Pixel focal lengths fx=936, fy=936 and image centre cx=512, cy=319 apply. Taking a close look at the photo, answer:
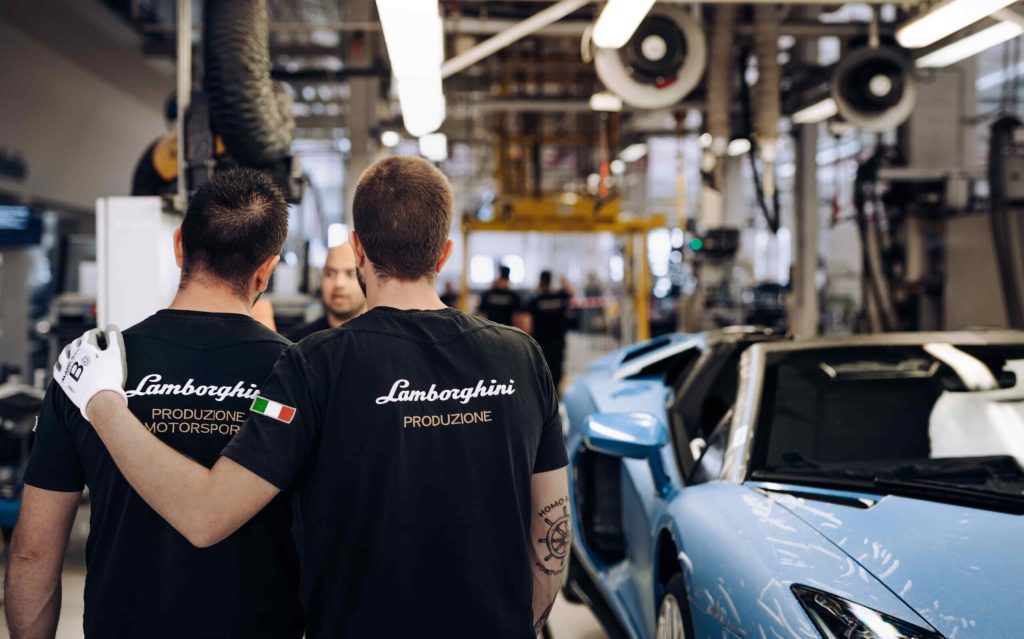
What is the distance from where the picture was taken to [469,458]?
151 cm

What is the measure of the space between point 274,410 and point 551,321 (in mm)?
8072

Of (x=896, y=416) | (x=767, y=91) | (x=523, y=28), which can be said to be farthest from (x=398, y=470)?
(x=767, y=91)

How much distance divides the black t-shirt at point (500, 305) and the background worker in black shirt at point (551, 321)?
0.17 metres

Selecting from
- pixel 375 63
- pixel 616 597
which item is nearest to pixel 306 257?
pixel 375 63

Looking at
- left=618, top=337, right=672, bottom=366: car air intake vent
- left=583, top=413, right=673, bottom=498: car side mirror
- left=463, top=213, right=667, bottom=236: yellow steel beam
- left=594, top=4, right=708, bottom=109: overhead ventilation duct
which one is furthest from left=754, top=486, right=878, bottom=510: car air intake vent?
left=463, top=213, right=667, bottom=236: yellow steel beam

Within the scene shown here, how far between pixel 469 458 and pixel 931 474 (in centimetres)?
157

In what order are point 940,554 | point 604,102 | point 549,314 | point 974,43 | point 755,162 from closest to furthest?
point 940,554, point 974,43, point 755,162, point 604,102, point 549,314

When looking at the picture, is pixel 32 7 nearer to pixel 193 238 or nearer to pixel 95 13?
pixel 95 13

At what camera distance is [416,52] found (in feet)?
12.0

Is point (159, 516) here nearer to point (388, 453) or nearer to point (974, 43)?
point (388, 453)

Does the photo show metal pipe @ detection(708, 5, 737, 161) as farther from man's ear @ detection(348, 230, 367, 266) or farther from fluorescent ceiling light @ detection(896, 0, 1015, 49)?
man's ear @ detection(348, 230, 367, 266)

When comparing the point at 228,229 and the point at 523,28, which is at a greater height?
the point at 523,28

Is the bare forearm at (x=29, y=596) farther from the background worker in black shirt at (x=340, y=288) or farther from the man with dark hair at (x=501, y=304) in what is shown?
the man with dark hair at (x=501, y=304)

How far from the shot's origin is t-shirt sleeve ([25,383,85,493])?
156 centimetres
